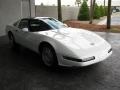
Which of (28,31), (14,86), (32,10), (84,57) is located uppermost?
(32,10)

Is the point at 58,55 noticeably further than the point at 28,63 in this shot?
No

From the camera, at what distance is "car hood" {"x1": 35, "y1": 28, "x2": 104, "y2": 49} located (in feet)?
16.3

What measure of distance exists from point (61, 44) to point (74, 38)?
541 millimetres

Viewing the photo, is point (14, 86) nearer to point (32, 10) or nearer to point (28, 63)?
point (28, 63)

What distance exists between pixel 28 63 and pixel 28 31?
3.66 feet

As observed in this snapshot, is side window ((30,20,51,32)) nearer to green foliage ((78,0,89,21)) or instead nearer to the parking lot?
the parking lot

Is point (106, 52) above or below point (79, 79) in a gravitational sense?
above

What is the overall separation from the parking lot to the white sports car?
13.5 inches

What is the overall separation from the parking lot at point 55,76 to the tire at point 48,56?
176mm

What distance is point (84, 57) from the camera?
4.69 m

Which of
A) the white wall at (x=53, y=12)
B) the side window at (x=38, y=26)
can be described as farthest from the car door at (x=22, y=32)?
the white wall at (x=53, y=12)

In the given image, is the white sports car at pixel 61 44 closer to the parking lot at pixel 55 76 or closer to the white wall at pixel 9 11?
the parking lot at pixel 55 76

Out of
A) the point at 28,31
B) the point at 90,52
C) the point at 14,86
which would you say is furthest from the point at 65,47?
the point at 28,31

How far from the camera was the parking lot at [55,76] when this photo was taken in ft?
13.9
